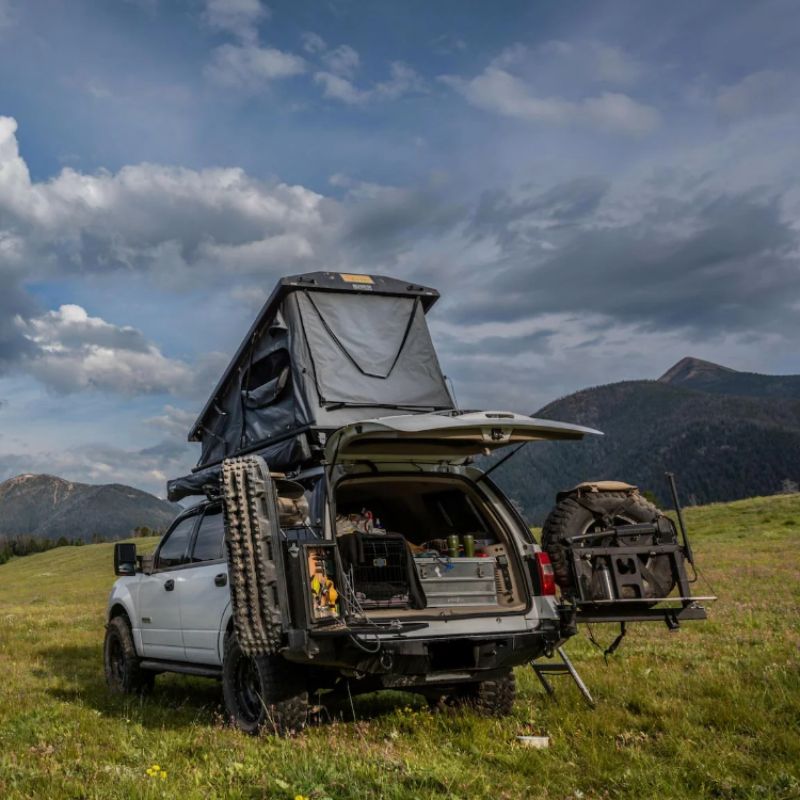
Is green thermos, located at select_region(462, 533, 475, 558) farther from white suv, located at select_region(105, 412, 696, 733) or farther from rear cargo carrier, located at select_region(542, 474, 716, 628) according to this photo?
rear cargo carrier, located at select_region(542, 474, 716, 628)

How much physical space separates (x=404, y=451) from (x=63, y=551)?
11035 cm

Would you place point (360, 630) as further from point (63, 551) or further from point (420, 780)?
point (63, 551)

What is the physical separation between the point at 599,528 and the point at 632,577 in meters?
0.62

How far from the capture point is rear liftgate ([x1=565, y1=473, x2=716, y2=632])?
738 cm

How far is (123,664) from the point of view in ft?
32.1

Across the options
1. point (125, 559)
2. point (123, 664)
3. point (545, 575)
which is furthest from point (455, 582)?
point (123, 664)

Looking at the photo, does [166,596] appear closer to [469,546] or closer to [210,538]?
[210,538]

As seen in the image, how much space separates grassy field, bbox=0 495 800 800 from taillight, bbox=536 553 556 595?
38.6 inches

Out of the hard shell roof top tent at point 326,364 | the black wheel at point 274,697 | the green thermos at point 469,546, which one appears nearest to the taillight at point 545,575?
the green thermos at point 469,546

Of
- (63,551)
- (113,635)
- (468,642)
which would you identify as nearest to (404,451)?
(468,642)

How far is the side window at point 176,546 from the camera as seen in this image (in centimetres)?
902

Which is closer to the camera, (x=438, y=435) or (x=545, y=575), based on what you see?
(x=438, y=435)

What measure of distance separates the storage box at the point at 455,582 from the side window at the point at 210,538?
1.88 metres

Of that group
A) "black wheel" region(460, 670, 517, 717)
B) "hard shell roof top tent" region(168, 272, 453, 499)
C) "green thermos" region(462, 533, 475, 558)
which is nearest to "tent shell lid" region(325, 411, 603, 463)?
"green thermos" region(462, 533, 475, 558)
